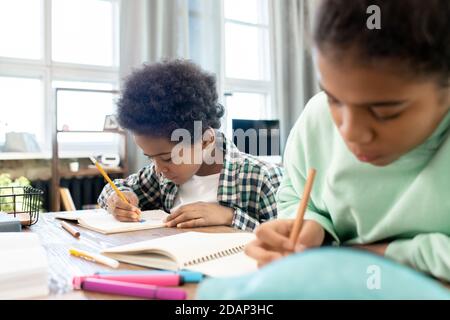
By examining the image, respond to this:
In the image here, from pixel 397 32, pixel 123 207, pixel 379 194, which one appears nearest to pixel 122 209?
pixel 123 207

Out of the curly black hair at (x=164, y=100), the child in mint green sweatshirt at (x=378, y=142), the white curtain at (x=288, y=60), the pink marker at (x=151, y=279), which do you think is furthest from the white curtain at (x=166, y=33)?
the pink marker at (x=151, y=279)

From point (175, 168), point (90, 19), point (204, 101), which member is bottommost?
point (175, 168)

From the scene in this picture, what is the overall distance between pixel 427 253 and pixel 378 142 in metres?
0.17

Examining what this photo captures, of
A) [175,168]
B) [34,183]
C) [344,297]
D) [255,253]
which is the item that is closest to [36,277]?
[255,253]

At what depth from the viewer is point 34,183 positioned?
2535 millimetres

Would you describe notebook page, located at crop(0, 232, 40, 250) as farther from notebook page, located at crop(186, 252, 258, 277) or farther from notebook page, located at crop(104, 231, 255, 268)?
notebook page, located at crop(186, 252, 258, 277)

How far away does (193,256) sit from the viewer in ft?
1.93

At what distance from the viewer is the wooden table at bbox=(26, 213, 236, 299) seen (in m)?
0.49

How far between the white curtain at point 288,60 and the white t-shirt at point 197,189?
238cm

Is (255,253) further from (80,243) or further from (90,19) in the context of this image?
(90,19)

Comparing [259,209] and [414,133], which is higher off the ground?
[414,133]

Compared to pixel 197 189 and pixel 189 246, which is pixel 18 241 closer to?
pixel 189 246

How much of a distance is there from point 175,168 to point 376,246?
622 millimetres

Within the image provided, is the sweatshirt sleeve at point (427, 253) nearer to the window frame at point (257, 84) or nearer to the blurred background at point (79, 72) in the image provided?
the blurred background at point (79, 72)
